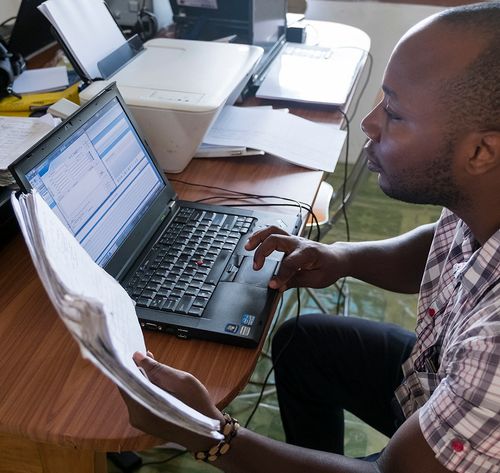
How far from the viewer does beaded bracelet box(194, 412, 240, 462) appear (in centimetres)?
80

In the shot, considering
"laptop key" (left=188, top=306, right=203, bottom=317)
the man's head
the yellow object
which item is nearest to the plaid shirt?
the man's head

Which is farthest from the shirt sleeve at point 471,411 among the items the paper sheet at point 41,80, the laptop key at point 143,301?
the paper sheet at point 41,80

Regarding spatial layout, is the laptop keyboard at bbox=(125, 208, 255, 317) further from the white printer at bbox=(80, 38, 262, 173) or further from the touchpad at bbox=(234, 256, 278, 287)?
the white printer at bbox=(80, 38, 262, 173)

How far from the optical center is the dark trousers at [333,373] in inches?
47.1

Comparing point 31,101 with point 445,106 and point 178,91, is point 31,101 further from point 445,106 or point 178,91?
point 445,106

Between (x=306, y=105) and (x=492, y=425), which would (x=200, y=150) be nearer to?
(x=306, y=105)

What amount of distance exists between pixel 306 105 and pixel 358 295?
83 cm

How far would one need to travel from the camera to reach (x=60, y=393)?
0.80 meters

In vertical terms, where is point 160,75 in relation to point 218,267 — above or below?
above

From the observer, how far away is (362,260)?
47.8 inches

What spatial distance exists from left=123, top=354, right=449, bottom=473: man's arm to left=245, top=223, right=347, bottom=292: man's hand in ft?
0.83

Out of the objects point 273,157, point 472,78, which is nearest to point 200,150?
point 273,157

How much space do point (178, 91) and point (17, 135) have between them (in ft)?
1.09

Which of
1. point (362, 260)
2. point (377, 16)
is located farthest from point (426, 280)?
point (377, 16)
